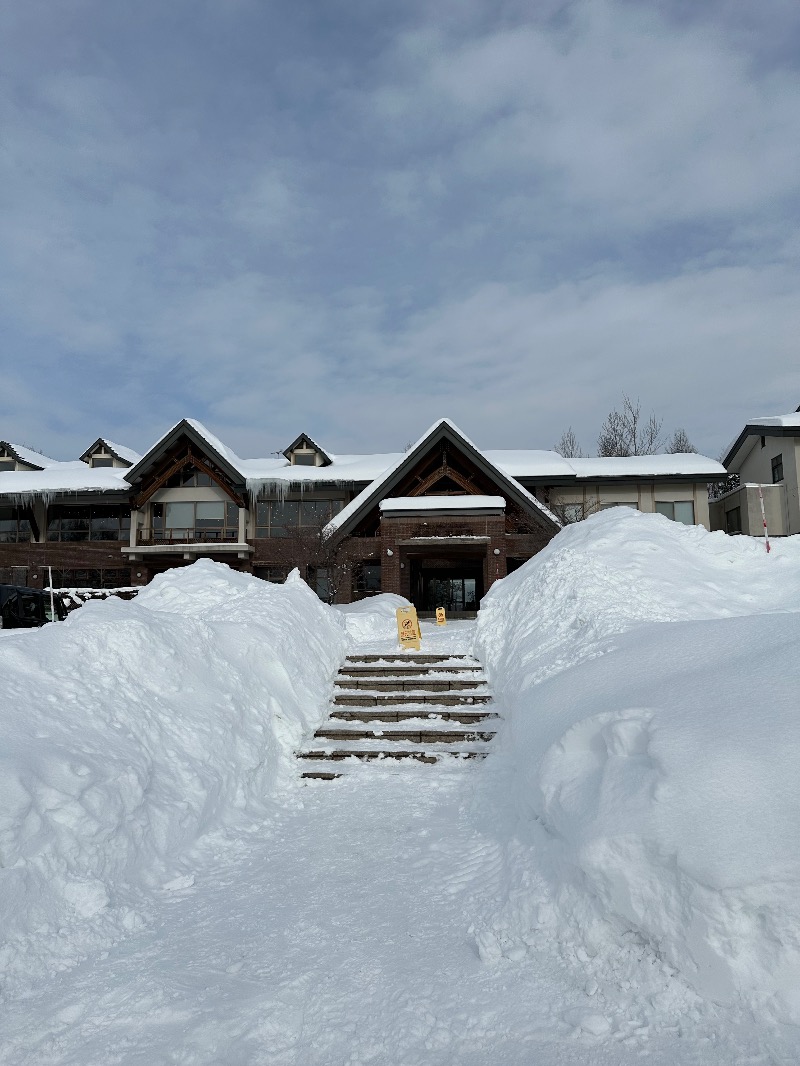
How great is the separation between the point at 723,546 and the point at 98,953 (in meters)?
9.41

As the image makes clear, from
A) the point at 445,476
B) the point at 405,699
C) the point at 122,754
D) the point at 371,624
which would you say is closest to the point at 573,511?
the point at 445,476

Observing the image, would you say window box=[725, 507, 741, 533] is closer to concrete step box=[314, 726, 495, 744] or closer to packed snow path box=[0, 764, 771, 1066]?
concrete step box=[314, 726, 495, 744]

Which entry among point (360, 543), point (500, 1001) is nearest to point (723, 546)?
point (500, 1001)

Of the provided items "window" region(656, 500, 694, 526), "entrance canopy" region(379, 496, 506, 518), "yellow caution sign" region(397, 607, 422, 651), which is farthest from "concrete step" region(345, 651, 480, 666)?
"window" region(656, 500, 694, 526)

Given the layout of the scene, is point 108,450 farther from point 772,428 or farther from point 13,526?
point 772,428

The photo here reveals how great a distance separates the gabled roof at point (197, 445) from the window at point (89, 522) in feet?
9.58

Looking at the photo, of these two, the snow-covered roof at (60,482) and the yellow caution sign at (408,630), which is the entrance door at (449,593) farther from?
the yellow caution sign at (408,630)

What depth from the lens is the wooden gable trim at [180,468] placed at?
91.7ft

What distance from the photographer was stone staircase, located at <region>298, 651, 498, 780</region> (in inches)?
263

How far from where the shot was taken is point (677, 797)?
3.26 meters

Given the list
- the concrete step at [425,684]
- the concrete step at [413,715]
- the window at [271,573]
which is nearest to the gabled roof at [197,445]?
the window at [271,573]

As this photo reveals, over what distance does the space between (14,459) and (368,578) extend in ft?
64.9

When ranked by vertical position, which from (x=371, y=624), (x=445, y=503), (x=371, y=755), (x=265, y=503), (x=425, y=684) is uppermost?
(x=265, y=503)

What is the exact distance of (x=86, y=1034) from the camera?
9.07 ft
